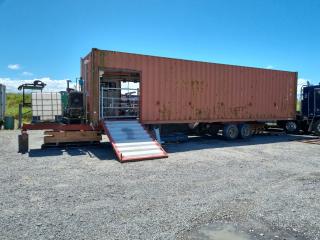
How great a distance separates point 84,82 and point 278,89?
1038 cm

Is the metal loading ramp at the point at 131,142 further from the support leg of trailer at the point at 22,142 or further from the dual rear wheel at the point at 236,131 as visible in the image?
the dual rear wheel at the point at 236,131

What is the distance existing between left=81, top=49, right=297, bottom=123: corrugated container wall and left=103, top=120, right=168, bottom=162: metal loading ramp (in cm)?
Answer: 87

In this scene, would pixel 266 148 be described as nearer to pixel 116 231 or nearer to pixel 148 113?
pixel 148 113

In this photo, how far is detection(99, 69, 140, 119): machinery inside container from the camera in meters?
13.2

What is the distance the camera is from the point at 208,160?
1013 cm

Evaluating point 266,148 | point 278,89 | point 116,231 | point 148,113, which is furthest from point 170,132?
point 116,231

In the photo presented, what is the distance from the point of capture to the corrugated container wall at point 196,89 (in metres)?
12.3

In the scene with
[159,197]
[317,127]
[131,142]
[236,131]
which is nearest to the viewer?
[159,197]


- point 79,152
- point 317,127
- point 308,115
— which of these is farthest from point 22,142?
point 317,127

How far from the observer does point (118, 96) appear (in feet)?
45.6

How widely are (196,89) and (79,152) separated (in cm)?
585

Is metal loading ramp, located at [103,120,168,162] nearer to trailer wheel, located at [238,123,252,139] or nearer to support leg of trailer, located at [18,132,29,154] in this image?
support leg of trailer, located at [18,132,29,154]

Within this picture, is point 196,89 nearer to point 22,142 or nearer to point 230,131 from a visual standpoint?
point 230,131

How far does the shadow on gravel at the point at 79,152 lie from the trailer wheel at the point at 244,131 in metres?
7.12
